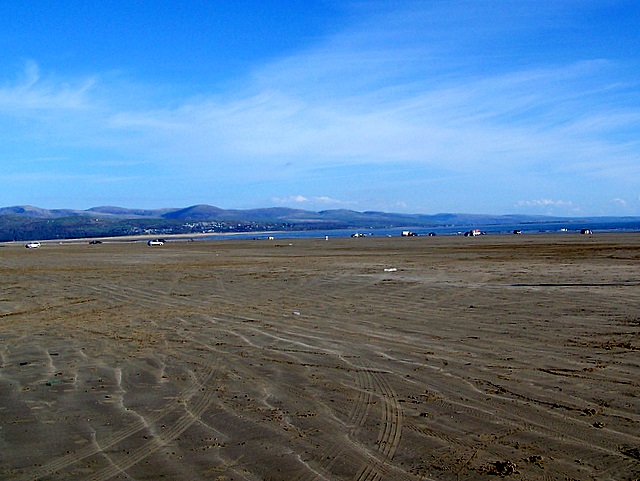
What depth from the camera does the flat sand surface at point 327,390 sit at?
4789 millimetres

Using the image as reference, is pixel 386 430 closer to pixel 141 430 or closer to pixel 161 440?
pixel 161 440

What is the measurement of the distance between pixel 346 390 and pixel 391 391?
19.9 inches

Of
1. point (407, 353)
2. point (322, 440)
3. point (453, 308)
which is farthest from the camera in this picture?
point (453, 308)

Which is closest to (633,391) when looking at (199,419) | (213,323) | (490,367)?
(490,367)

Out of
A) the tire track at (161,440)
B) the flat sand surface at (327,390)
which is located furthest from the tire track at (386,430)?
the tire track at (161,440)

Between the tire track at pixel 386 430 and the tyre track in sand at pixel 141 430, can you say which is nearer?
the tire track at pixel 386 430

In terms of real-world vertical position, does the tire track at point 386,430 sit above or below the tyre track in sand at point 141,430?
above

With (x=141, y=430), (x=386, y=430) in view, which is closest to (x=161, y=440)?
(x=141, y=430)

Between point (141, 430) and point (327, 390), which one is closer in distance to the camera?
point (141, 430)

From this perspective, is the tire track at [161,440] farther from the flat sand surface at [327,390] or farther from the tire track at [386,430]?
the tire track at [386,430]

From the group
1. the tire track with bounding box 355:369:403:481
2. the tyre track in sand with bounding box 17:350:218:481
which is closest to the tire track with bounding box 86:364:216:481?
the tyre track in sand with bounding box 17:350:218:481

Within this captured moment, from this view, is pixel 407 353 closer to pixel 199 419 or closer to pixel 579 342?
pixel 579 342

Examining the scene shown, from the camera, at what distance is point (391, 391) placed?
22.1 feet

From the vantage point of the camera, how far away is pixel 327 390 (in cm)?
683
